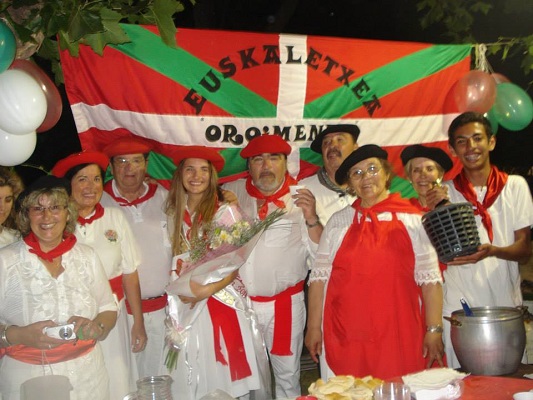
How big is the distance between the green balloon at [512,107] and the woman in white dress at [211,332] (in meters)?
2.55

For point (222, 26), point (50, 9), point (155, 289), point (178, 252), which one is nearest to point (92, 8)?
point (50, 9)

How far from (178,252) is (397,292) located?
4.84ft

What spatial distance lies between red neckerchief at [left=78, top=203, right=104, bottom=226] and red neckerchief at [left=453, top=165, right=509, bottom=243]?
251 centimetres

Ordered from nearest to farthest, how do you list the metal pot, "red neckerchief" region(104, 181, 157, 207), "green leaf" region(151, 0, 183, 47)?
the metal pot < "green leaf" region(151, 0, 183, 47) < "red neckerchief" region(104, 181, 157, 207)

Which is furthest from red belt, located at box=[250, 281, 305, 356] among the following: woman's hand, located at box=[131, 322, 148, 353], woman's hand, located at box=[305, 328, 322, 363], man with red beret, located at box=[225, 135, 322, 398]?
woman's hand, located at box=[131, 322, 148, 353]

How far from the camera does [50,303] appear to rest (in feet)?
11.6

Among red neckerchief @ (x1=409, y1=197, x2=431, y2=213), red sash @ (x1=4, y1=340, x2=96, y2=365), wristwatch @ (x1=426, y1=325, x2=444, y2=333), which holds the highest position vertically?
red neckerchief @ (x1=409, y1=197, x2=431, y2=213)

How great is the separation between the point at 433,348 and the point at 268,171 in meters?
1.75

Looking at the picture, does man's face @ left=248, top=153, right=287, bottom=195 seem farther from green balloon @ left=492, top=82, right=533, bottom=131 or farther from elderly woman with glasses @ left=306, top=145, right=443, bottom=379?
green balloon @ left=492, top=82, right=533, bottom=131

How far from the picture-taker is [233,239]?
411 centimetres

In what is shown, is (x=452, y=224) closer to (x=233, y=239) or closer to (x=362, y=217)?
(x=362, y=217)

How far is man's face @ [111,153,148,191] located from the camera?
486 centimetres

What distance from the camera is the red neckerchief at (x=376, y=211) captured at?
4152 millimetres

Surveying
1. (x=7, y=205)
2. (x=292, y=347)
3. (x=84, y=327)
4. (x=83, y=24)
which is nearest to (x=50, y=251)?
(x=84, y=327)
